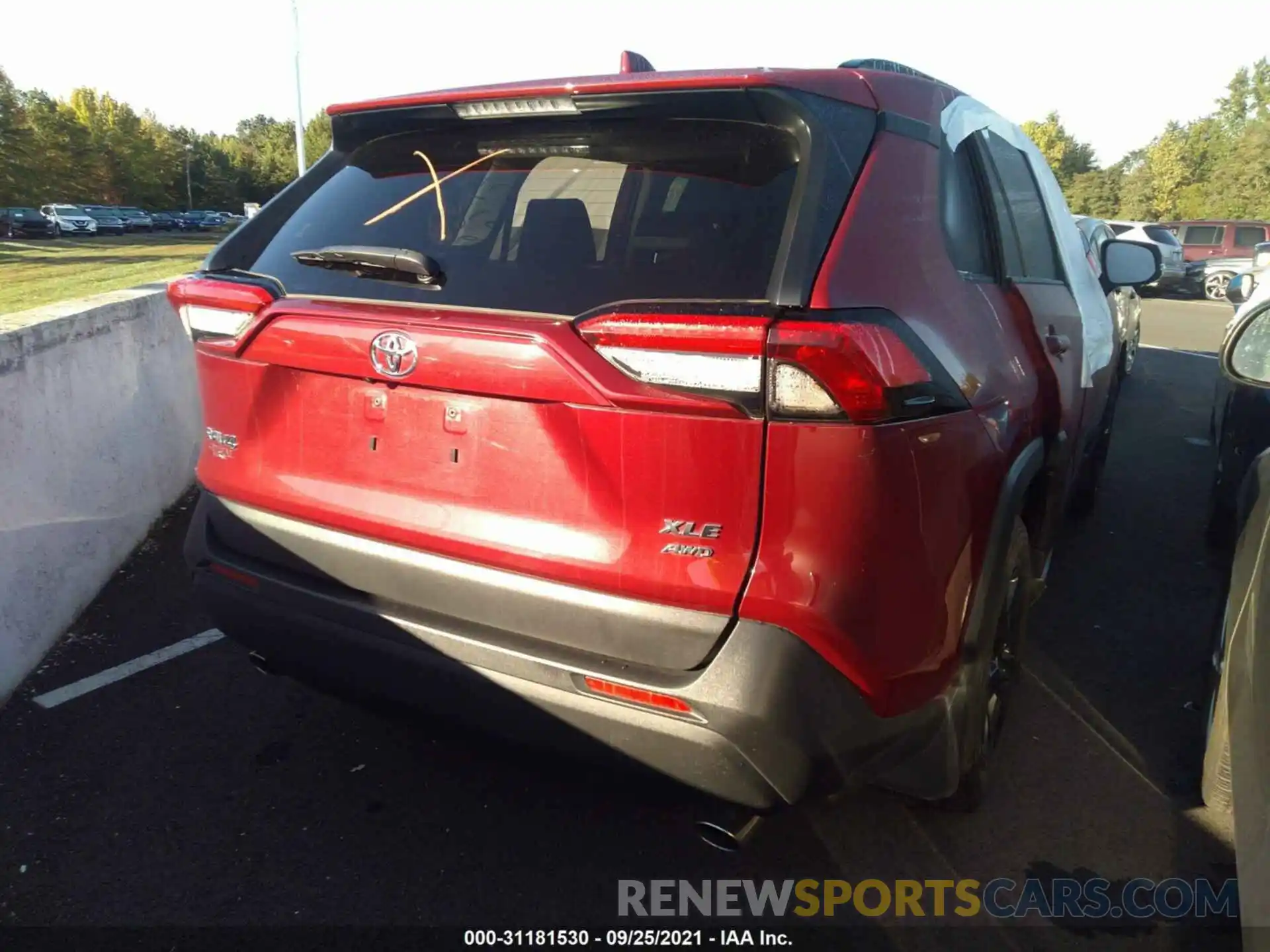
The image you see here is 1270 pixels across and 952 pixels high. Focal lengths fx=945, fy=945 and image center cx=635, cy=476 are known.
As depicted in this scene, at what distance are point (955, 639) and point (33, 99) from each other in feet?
279

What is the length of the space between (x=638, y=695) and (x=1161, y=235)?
24824 millimetres

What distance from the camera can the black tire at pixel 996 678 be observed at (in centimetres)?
245

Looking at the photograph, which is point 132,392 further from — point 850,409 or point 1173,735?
point 1173,735

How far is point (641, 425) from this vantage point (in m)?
1.83

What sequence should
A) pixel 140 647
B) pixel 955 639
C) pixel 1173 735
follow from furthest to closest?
pixel 140 647 → pixel 1173 735 → pixel 955 639

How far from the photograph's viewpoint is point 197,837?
265 centimetres

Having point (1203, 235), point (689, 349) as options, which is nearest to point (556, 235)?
point (689, 349)

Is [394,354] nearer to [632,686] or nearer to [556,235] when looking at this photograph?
[556,235]

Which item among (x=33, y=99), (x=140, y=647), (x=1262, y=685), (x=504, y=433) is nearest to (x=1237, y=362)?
(x=1262, y=685)

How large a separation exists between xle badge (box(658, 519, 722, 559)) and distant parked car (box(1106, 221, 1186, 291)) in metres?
22.3

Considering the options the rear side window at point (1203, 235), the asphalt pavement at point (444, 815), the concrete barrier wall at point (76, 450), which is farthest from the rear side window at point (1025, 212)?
the rear side window at point (1203, 235)

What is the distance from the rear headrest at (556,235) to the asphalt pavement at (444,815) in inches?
43.5

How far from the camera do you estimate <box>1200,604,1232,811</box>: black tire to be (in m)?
2.53

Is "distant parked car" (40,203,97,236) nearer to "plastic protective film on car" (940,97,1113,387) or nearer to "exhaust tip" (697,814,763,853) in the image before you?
"plastic protective film on car" (940,97,1113,387)
